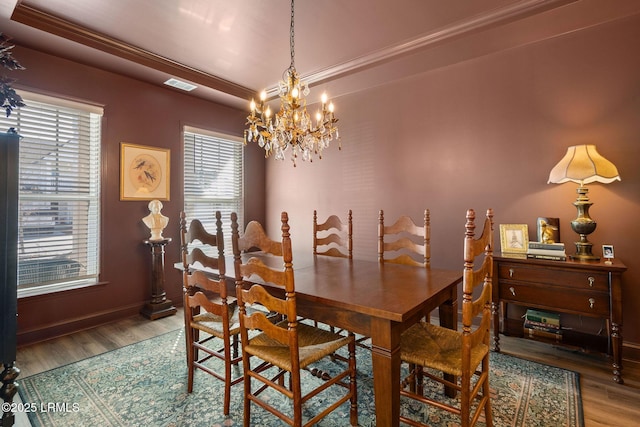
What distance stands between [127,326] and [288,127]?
2633 millimetres

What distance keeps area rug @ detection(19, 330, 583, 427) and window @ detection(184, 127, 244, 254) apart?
2101mm

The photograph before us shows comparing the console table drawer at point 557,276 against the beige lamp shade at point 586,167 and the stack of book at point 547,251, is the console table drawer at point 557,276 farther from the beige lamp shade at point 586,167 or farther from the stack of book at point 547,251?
the beige lamp shade at point 586,167

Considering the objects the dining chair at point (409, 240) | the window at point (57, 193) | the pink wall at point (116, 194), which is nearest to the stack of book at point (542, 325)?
the dining chair at point (409, 240)

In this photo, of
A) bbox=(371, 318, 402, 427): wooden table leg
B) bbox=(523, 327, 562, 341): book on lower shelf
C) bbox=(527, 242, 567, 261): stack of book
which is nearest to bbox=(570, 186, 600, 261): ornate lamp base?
bbox=(527, 242, 567, 261): stack of book

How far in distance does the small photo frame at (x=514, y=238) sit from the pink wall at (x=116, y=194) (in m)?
3.57

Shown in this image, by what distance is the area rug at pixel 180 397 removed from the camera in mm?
1807

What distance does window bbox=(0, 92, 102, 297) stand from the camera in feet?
9.29

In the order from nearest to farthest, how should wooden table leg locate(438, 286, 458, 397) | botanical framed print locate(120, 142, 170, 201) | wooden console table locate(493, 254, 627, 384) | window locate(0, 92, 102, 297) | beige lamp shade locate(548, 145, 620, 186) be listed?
wooden table leg locate(438, 286, 458, 397) < wooden console table locate(493, 254, 627, 384) < beige lamp shade locate(548, 145, 620, 186) < window locate(0, 92, 102, 297) < botanical framed print locate(120, 142, 170, 201)

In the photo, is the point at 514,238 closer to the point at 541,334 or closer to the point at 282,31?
the point at 541,334

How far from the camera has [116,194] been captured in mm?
3377

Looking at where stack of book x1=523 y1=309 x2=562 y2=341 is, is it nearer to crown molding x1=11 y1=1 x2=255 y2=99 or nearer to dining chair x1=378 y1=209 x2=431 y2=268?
dining chair x1=378 y1=209 x2=431 y2=268

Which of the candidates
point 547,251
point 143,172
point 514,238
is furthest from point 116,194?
point 547,251

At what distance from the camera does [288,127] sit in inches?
96.0

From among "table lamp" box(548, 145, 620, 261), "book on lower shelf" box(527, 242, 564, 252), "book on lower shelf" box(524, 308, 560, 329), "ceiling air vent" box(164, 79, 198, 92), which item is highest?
"ceiling air vent" box(164, 79, 198, 92)
